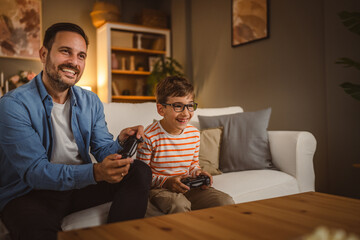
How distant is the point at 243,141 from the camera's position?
6.88 ft

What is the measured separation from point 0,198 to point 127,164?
1.76ft

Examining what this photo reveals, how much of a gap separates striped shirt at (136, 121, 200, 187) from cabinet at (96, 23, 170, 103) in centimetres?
291

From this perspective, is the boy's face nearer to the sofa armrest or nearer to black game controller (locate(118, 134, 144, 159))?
black game controller (locate(118, 134, 144, 159))

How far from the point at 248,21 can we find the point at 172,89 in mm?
2234

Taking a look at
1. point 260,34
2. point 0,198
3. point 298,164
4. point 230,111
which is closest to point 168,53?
point 260,34

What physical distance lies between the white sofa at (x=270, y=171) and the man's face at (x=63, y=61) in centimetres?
59

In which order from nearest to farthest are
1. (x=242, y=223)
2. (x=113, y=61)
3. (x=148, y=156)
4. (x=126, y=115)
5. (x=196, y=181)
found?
(x=242, y=223) → (x=196, y=181) → (x=148, y=156) → (x=126, y=115) → (x=113, y=61)

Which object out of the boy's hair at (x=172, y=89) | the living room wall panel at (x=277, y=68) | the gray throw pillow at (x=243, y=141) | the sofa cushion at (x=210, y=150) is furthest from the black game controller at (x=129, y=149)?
the living room wall panel at (x=277, y=68)

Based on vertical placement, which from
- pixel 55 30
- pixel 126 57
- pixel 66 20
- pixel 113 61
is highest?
pixel 66 20

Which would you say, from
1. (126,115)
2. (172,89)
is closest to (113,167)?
(172,89)

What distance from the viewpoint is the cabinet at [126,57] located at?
14.2ft

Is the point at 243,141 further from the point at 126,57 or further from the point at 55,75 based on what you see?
the point at 126,57

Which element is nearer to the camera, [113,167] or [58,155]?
[113,167]

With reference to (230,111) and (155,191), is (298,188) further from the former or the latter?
(155,191)
